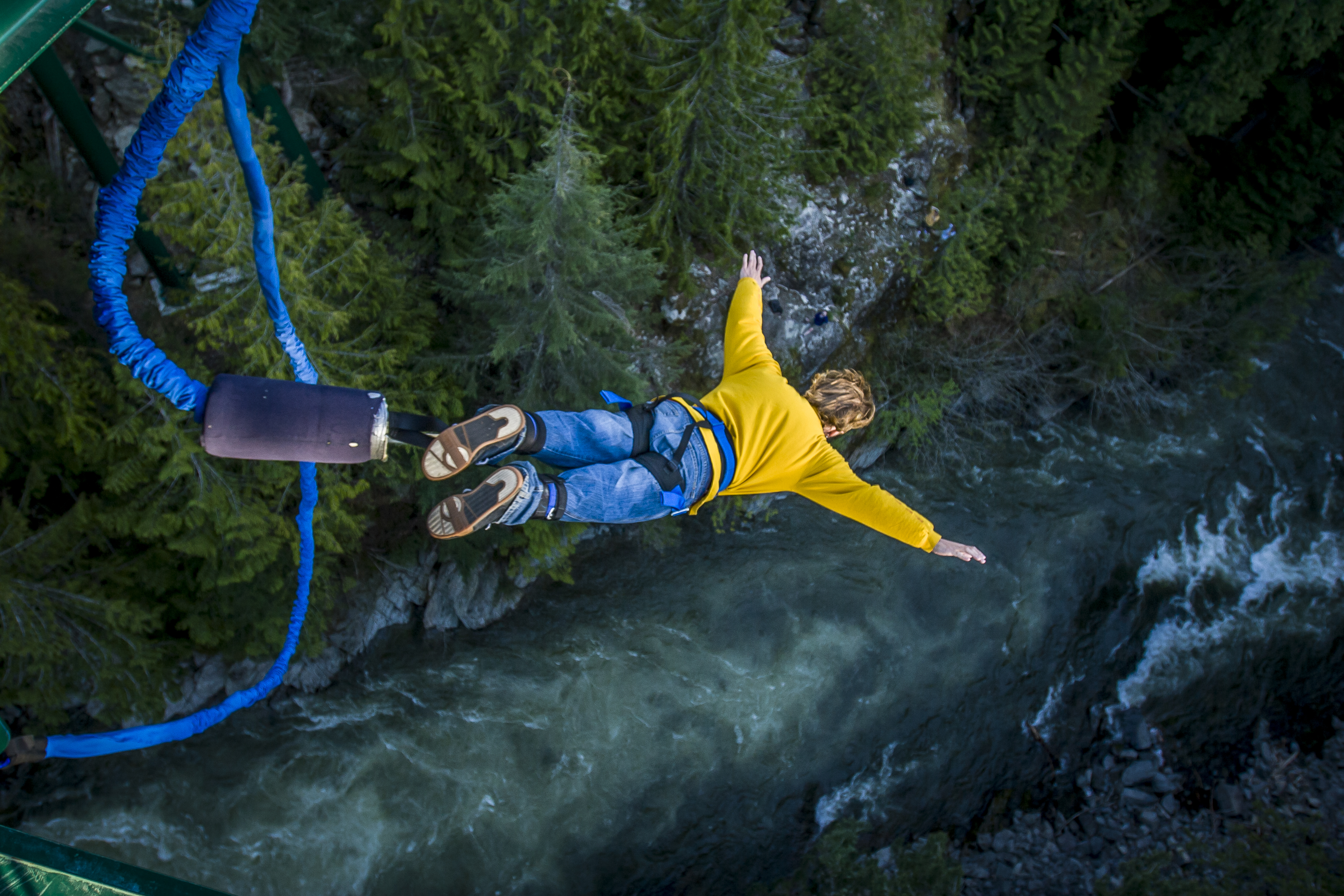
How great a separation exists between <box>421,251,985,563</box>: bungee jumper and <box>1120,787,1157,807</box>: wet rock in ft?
29.6

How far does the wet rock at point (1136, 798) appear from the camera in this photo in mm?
10023

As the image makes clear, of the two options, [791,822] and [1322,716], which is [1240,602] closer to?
[1322,716]

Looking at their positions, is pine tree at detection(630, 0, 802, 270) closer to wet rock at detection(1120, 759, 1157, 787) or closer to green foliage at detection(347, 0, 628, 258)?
green foliage at detection(347, 0, 628, 258)

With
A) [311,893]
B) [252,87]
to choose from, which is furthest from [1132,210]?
[311,893]

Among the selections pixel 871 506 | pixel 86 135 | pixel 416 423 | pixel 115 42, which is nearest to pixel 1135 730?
pixel 871 506

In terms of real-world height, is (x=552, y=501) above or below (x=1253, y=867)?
above

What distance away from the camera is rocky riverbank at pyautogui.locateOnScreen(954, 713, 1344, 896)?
9.54 m

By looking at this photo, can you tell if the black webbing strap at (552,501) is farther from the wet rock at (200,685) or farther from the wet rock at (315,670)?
the wet rock at (200,685)

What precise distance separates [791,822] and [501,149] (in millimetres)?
8909

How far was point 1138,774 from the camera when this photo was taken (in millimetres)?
10141

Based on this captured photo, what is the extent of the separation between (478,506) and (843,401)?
221cm

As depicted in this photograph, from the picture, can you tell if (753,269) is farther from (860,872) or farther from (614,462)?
(860,872)

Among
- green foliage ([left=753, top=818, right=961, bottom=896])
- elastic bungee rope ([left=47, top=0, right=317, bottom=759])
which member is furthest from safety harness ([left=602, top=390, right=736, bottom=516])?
green foliage ([left=753, top=818, right=961, bottom=896])

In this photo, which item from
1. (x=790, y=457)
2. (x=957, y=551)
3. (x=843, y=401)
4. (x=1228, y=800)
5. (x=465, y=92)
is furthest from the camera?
(x=1228, y=800)
